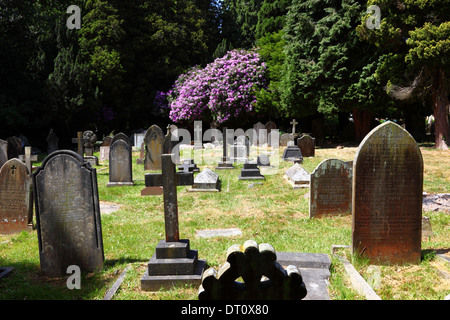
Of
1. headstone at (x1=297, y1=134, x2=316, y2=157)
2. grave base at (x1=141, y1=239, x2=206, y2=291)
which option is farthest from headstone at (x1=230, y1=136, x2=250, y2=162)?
grave base at (x1=141, y1=239, x2=206, y2=291)

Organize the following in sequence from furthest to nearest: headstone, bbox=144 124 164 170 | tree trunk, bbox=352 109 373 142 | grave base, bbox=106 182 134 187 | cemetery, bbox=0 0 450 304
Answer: tree trunk, bbox=352 109 373 142
headstone, bbox=144 124 164 170
grave base, bbox=106 182 134 187
cemetery, bbox=0 0 450 304

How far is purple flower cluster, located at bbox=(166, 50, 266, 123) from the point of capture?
89.4 feet

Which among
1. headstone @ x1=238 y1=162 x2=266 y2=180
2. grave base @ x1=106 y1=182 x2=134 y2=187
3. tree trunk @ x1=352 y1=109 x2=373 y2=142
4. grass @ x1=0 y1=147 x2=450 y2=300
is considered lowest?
grass @ x1=0 y1=147 x2=450 y2=300

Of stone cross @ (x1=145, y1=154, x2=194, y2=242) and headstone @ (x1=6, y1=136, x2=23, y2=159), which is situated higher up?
headstone @ (x1=6, y1=136, x2=23, y2=159)

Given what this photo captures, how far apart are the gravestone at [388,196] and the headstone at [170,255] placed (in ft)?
7.35

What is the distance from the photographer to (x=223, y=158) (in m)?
15.1

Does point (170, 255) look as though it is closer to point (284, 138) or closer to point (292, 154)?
point (292, 154)

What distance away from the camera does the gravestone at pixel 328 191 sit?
7.56 meters

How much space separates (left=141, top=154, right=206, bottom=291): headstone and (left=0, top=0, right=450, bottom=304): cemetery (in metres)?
0.02

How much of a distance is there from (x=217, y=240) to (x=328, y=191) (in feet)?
8.96

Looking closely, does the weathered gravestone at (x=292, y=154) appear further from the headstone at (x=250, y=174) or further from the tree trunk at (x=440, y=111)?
the tree trunk at (x=440, y=111)

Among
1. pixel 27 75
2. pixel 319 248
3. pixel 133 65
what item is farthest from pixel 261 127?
pixel 319 248

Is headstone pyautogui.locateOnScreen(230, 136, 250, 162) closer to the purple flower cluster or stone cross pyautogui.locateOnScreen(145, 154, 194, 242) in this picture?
the purple flower cluster

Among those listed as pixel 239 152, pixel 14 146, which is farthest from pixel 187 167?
pixel 14 146
